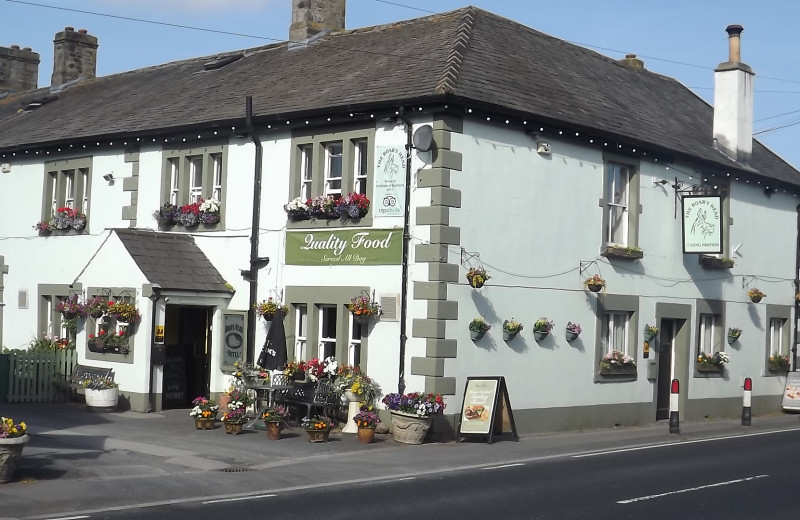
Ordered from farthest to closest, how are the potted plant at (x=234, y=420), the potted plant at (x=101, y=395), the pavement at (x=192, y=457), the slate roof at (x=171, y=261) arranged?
1. the slate roof at (x=171, y=261)
2. the potted plant at (x=101, y=395)
3. the potted plant at (x=234, y=420)
4. the pavement at (x=192, y=457)

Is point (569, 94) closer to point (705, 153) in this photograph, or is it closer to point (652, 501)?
point (705, 153)

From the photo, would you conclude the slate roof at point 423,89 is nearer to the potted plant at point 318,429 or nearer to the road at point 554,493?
the potted plant at point 318,429

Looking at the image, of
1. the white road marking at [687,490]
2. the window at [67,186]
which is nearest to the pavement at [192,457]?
the white road marking at [687,490]

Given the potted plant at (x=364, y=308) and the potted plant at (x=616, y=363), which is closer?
the potted plant at (x=364, y=308)

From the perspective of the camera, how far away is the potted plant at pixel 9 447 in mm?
13422

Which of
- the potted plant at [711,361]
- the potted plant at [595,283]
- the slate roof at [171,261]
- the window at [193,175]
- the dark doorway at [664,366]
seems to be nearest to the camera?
the potted plant at [595,283]

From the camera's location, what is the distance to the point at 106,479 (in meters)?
14.3

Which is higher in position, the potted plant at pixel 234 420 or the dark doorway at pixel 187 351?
the dark doorway at pixel 187 351

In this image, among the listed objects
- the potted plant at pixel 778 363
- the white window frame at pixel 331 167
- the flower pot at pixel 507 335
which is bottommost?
the potted plant at pixel 778 363

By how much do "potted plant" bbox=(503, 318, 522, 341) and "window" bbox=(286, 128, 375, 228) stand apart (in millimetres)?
3158

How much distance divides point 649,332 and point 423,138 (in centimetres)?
784

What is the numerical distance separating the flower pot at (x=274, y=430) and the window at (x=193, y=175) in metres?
6.15

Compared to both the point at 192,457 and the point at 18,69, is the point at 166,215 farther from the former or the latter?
the point at 18,69

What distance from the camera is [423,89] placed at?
64.9 feet
